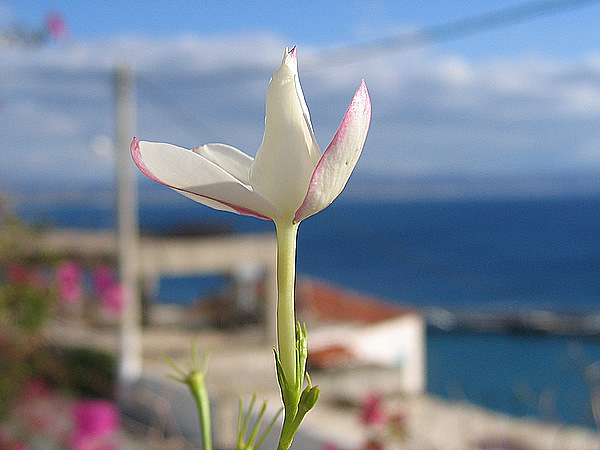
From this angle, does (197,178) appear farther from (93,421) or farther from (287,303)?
(93,421)

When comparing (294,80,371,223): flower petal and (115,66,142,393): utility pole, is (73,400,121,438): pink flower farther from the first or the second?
(115,66,142,393): utility pole

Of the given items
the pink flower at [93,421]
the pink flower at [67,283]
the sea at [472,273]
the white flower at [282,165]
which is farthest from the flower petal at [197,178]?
the pink flower at [67,283]

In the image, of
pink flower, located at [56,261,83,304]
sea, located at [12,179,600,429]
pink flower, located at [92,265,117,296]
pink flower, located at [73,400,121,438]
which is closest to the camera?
pink flower, located at [73,400,121,438]

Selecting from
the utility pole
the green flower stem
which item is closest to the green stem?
the green flower stem

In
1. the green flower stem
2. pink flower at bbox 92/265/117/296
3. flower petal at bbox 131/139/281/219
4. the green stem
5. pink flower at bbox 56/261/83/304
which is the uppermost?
flower petal at bbox 131/139/281/219

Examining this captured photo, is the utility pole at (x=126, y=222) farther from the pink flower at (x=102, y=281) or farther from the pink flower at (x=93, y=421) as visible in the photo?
the pink flower at (x=93, y=421)

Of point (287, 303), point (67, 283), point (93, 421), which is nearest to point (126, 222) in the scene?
point (67, 283)
